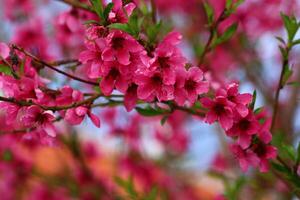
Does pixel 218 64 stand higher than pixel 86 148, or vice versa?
pixel 218 64

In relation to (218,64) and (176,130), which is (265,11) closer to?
(218,64)

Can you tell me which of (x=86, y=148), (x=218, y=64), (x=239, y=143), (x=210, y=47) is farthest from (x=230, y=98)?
(x=86, y=148)

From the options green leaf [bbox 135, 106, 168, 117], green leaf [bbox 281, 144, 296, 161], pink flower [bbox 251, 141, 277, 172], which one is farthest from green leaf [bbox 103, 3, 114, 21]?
green leaf [bbox 281, 144, 296, 161]

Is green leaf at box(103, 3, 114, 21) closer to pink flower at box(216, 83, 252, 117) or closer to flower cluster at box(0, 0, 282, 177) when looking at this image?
flower cluster at box(0, 0, 282, 177)

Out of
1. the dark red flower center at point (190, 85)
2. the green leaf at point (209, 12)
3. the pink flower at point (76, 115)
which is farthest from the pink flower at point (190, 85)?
the green leaf at point (209, 12)

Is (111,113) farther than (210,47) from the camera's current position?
Yes

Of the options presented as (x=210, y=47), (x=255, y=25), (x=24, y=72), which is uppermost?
(x=255, y=25)

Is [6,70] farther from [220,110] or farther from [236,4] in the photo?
[236,4]

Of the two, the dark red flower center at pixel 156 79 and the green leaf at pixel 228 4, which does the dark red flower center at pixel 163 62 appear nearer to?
the dark red flower center at pixel 156 79
